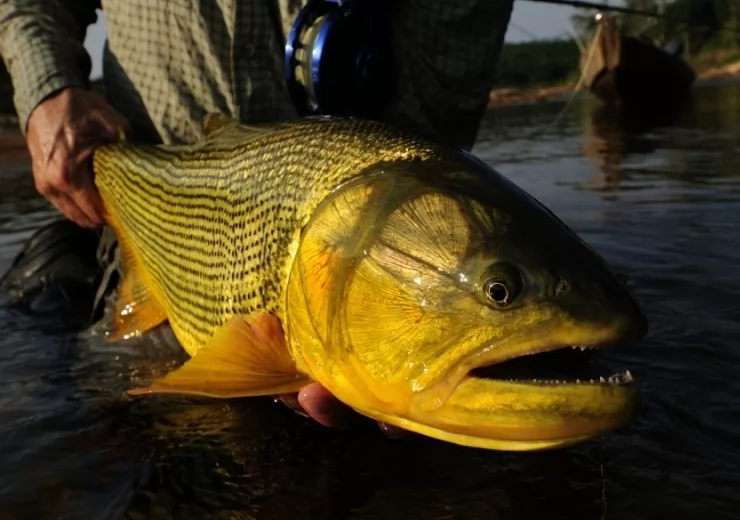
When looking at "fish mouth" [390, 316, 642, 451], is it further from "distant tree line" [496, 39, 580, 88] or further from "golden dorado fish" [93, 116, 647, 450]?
"distant tree line" [496, 39, 580, 88]

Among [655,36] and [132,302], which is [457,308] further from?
[655,36]

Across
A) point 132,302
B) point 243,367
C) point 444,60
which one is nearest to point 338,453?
point 243,367

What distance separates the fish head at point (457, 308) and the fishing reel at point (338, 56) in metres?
1.10

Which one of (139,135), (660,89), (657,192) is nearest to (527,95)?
(660,89)

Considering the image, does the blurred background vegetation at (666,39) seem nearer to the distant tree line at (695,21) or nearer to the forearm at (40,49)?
the distant tree line at (695,21)

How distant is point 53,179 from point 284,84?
0.95m

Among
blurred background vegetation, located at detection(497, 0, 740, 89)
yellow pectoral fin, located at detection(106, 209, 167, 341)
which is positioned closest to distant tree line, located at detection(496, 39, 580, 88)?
blurred background vegetation, located at detection(497, 0, 740, 89)

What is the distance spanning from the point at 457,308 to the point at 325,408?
2.20 feet

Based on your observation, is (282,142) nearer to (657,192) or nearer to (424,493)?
(424,493)

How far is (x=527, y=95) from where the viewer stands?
3600 centimetres

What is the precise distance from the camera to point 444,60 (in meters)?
3.58

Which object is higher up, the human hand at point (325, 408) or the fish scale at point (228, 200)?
the fish scale at point (228, 200)

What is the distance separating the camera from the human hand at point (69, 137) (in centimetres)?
302

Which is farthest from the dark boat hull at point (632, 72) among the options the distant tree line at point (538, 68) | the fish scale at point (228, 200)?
the distant tree line at point (538, 68)
